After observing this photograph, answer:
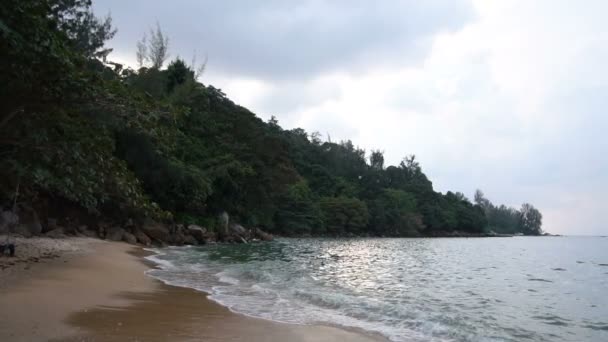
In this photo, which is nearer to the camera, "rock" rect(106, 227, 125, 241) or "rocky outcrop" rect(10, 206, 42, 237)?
"rocky outcrop" rect(10, 206, 42, 237)

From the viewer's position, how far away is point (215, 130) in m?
49.9

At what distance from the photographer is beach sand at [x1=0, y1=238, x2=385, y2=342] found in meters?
6.71

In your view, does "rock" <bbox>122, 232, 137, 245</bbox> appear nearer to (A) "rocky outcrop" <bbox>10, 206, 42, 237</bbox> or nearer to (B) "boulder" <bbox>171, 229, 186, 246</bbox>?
(B) "boulder" <bbox>171, 229, 186, 246</bbox>

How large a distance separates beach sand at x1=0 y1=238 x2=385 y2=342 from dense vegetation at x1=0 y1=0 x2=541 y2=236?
251 centimetres

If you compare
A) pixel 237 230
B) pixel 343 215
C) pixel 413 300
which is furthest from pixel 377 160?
pixel 413 300

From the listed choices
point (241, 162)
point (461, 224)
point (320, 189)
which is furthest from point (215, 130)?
point (461, 224)

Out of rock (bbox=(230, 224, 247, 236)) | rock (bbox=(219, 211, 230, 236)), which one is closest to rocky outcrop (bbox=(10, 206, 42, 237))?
rock (bbox=(219, 211, 230, 236))

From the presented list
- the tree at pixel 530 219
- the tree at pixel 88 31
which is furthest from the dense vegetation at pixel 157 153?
the tree at pixel 530 219

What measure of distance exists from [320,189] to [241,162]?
58.9 m

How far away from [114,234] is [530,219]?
193 m

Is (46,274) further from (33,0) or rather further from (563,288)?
(563,288)

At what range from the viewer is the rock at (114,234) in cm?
3116

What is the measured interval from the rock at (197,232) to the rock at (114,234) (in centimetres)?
→ 704

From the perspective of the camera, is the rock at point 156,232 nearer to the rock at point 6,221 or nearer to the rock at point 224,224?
the rock at point 224,224
